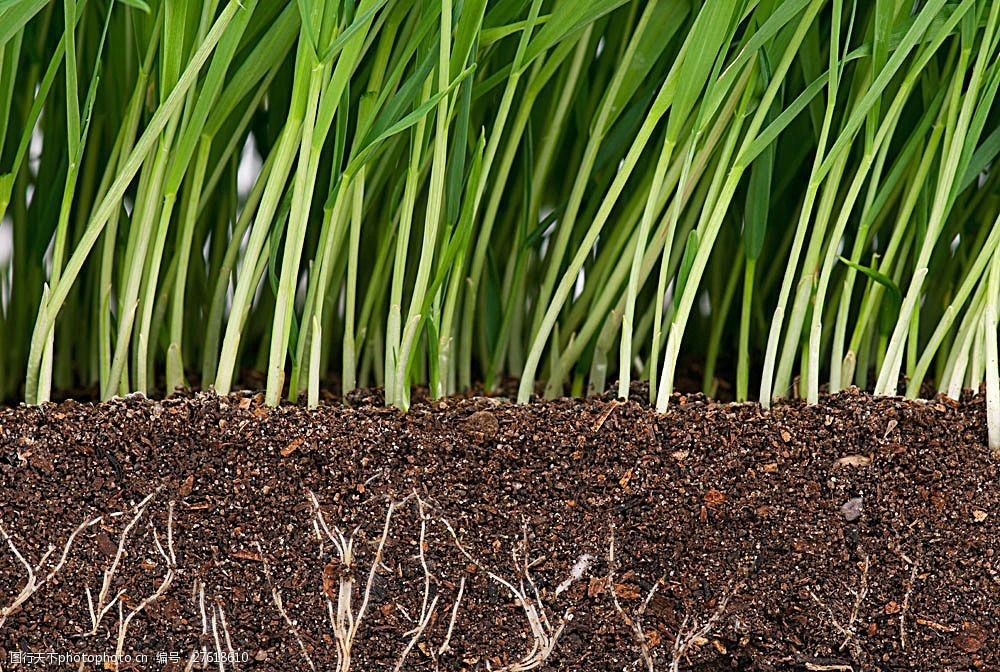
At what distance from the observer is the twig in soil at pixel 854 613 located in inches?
24.0

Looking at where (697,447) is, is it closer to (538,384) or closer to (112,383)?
(538,384)

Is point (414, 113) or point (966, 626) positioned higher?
point (414, 113)

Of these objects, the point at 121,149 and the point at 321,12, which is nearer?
the point at 321,12

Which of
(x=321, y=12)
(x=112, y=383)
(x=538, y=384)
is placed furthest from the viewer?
(x=538, y=384)

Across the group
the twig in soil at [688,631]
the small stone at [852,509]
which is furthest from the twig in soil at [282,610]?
the small stone at [852,509]

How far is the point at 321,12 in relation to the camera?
0.54 metres

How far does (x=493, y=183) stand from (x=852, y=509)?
35 cm

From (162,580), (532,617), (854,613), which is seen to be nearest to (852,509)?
(854,613)

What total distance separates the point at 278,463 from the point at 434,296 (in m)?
0.14

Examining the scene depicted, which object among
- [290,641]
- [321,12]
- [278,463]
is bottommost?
[290,641]

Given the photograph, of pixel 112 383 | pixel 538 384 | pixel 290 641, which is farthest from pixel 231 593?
pixel 538 384

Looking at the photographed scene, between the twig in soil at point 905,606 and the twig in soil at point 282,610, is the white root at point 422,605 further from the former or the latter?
the twig in soil at point 905,606

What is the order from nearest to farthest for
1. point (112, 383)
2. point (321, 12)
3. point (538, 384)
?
point (321, 12), point (112, 383), point (538, 384)

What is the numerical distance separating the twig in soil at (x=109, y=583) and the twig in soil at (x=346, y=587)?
0.34 feet
